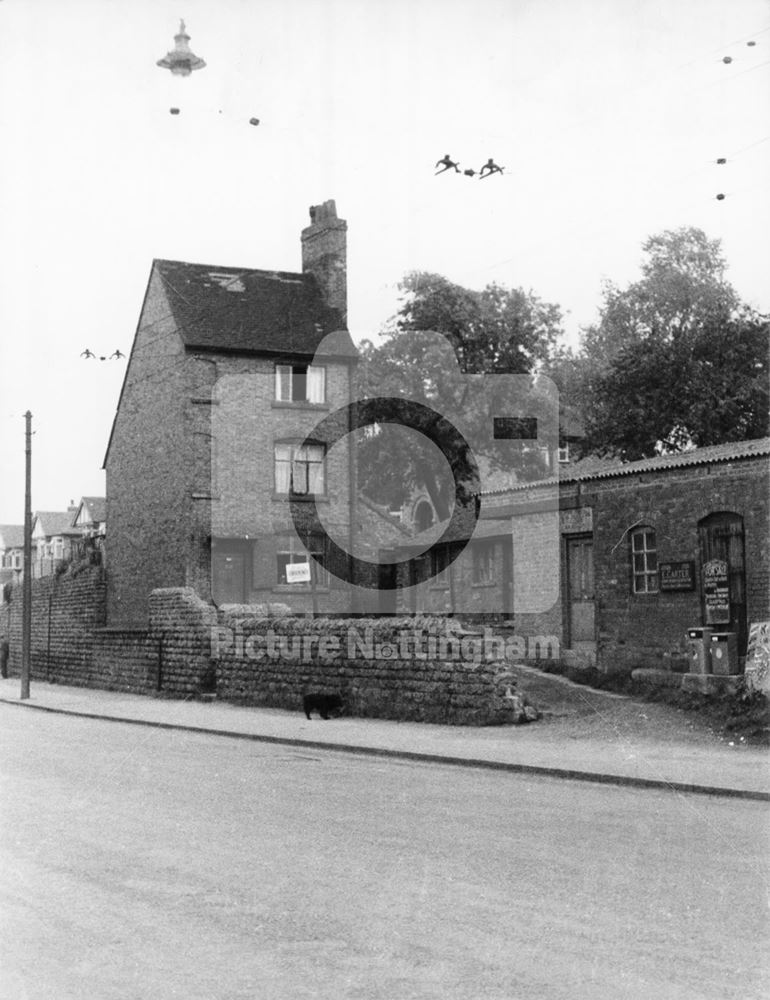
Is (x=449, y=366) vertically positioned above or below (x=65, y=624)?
above

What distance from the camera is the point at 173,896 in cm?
751

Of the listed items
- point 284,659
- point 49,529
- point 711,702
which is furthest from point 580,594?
point 49,529

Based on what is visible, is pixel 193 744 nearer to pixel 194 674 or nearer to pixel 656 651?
pixel 656 651

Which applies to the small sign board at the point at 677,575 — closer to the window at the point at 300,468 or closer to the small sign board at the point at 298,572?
the small sign board at the point at 298,572

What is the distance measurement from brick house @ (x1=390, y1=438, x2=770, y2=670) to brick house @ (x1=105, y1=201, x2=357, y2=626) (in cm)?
1106

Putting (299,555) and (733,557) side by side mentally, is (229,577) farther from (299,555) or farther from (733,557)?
(733,557)

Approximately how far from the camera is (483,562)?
1268 inches

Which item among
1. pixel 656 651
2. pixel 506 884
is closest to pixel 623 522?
pixel 656 651

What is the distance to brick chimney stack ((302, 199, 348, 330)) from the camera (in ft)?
133

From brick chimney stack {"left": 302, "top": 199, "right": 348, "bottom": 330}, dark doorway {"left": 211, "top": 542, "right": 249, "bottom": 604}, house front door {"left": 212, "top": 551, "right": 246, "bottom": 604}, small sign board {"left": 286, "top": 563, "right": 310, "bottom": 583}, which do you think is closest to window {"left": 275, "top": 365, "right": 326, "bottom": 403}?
brick chimney stack {"left": 302, "top": 199, "right": 348, "bottom": 330}

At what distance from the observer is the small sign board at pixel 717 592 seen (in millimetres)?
20688

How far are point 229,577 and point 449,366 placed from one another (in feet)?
38.3

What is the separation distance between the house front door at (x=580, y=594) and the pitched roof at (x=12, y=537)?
84.2 metres

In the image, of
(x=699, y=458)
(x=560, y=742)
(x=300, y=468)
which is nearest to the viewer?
(x=560, y=742)
